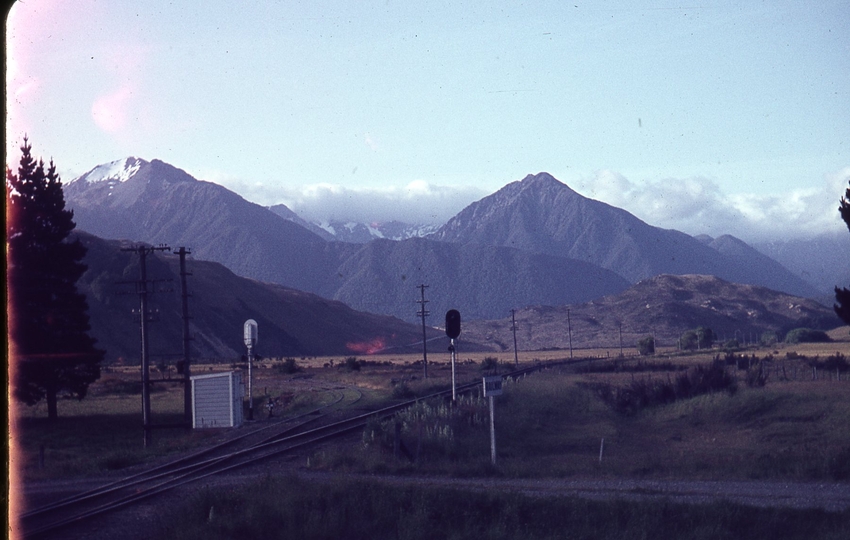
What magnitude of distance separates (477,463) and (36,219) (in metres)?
27.7

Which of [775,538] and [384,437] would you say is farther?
[384,437]

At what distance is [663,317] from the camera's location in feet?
527

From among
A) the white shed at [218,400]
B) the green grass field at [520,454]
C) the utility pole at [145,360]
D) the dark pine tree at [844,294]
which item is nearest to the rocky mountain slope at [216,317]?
the white shed at [218,400]

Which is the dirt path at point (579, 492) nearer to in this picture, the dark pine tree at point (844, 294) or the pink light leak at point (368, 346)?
the dark pine tree at point (844, 294)

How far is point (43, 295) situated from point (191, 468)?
21880 millimetres

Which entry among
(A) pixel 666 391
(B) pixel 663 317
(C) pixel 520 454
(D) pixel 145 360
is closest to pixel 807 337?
(B) pixel 663 317

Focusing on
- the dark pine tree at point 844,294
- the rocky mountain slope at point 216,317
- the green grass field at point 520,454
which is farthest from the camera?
the rocky mountain slope at point 216,317

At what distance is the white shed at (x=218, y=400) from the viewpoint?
1374 inches

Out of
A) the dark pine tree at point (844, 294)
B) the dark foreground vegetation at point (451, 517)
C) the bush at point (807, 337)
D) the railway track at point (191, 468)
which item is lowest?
the bush at point (807, 337)

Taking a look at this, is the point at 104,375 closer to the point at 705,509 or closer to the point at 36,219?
the point at 36,219

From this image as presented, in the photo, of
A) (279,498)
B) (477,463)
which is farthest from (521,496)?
(477,463)

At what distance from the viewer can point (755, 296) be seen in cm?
18162

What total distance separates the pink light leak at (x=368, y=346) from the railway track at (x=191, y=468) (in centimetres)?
11958

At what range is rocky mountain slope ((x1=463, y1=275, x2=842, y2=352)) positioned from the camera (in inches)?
6161
